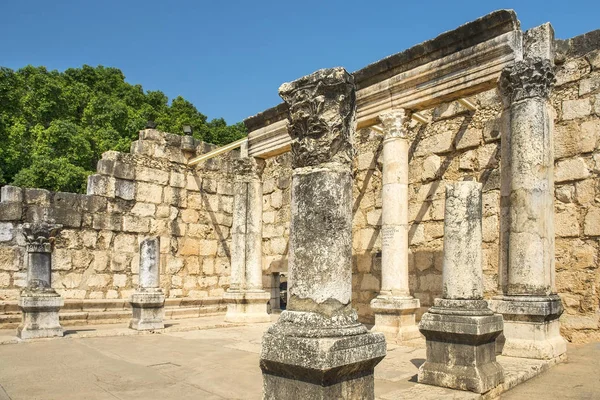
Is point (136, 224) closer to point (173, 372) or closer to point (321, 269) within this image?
point (173, 372)

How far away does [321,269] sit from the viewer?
448cm

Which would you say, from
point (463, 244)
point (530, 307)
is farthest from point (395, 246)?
point (463, 244)

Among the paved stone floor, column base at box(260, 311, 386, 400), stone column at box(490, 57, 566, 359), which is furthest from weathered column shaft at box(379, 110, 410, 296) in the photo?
column base at box(260, 311, 386, 400)

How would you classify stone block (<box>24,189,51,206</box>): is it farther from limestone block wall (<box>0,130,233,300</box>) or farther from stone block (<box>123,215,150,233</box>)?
stone block (<box>123,215,150,233</box>)

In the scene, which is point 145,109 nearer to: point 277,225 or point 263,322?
point 277,225

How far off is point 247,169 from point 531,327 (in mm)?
8563

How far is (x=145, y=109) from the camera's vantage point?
94.7 ft

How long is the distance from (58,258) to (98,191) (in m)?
1.95

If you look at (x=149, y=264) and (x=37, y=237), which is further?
(x=149, y=264)

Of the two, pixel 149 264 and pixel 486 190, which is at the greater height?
pixel 486 190

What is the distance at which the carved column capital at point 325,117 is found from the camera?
4.68 meters

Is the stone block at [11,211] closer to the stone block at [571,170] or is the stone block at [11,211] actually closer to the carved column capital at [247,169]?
the carved column capital at [247,169]

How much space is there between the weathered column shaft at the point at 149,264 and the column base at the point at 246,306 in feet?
6.93

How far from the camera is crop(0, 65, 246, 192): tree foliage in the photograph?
23.5 meters
